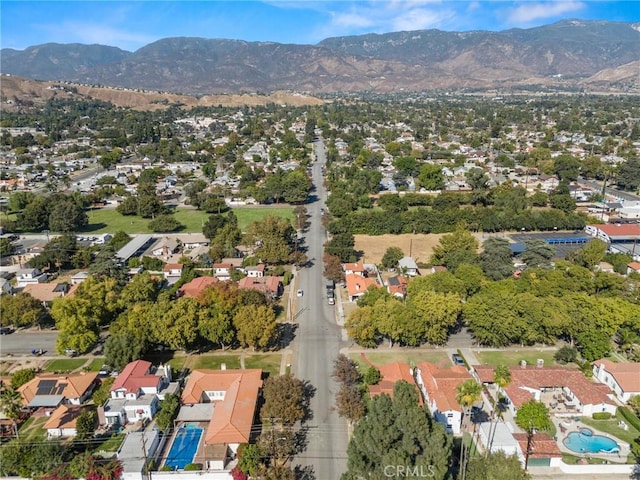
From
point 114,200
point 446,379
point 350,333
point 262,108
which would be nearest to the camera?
point 446,379

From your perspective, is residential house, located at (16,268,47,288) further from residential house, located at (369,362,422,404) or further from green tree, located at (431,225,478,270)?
green tree, located at (431,225,478,270)

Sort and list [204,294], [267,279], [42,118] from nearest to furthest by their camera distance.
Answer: [204,294], [267,279], [42,118]

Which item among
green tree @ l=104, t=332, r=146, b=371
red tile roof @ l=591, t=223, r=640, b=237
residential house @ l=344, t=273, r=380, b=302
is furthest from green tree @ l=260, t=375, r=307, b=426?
red tile roof @ l=591, t=223, r=640, b=237

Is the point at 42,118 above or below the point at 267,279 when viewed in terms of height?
above

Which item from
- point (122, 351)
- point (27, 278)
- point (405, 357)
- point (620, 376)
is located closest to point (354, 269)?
point (405, 357)

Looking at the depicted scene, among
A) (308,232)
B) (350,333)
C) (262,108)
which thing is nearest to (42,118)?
(262,108)

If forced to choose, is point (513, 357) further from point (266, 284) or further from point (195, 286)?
point (195, 286)

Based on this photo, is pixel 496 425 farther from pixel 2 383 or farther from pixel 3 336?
pixel 3 336

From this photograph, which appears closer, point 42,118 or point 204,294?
point 204,294
